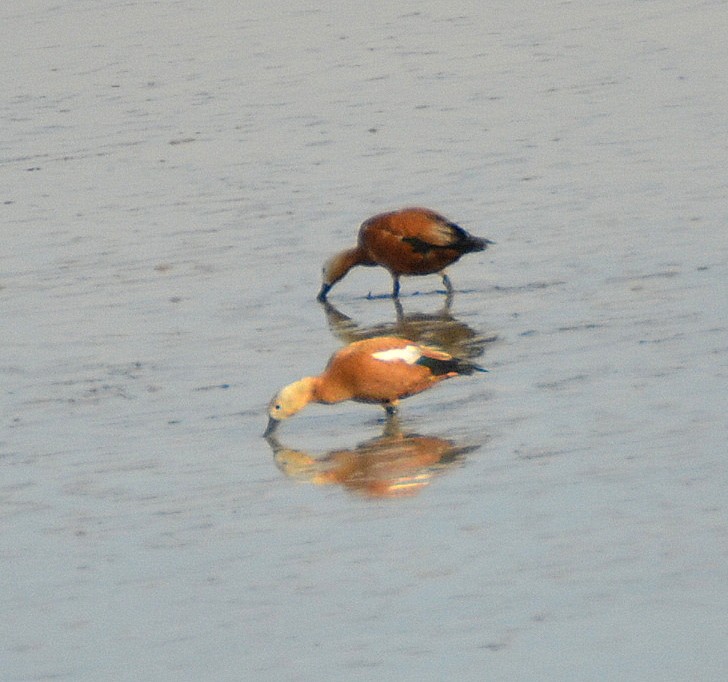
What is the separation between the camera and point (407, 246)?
12086mm

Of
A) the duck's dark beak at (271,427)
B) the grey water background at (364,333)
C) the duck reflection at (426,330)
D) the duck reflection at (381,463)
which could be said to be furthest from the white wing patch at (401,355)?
the duck reflection at (426,330)

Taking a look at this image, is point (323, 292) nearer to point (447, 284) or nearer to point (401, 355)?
point (447, 284)

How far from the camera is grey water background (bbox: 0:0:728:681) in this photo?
Result: 6.61m

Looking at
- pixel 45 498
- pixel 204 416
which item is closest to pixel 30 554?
pixel 45 498

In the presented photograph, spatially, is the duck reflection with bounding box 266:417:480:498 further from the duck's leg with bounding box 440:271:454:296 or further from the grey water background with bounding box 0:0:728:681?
the duck's leg with bounding box 440:271:454:296

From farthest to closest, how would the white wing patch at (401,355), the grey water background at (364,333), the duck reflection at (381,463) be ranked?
the white wing patch at (401,355) → the duck reflection at (381,463) → the grey water background at (364,333)

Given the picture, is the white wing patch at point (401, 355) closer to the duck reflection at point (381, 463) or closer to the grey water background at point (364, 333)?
the grey water background at point (364, 333)

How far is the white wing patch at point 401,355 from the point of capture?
931cm

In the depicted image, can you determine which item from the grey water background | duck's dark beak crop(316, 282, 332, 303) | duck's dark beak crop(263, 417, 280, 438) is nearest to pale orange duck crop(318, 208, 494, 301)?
duck's dark beak crop(316, 282, 332, 303)

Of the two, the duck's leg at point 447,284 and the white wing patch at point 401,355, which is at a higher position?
the white wing patch at point 401,355

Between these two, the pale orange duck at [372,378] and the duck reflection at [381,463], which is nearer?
the duck reflection at [381,463]

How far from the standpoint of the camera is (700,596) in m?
6.50

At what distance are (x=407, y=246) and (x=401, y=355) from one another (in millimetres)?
2827

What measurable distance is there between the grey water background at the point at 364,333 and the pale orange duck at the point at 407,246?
212mm
